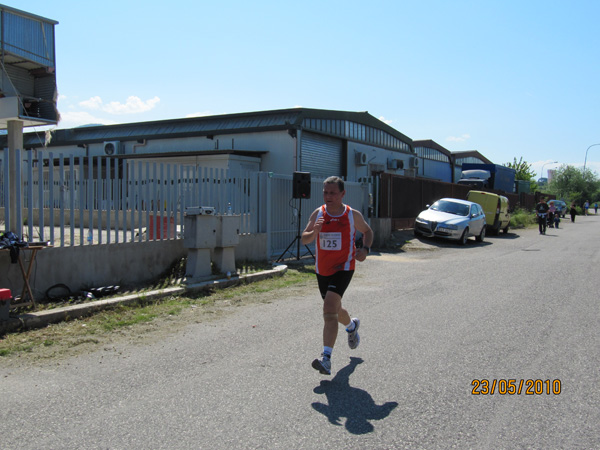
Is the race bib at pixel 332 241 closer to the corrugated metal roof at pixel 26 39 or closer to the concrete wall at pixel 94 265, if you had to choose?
the concrete wall at pixel 94 265

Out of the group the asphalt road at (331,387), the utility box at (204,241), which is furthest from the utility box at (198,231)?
the asphalt road at (331,387)

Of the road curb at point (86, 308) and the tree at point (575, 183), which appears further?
the tree at point (575, 183)

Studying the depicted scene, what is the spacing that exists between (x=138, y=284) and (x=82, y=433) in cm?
538

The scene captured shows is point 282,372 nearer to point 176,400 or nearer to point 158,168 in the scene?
point 176,400

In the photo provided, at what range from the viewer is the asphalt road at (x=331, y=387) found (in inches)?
131

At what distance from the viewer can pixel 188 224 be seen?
9.19 m

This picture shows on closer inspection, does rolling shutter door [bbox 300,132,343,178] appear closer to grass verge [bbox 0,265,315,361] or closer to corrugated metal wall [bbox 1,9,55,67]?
corrugated metal wall [bbox 1,9,55,67]

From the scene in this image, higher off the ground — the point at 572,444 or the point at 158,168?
the point at 158,168

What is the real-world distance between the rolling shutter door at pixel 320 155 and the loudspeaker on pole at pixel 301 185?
9.07 meters

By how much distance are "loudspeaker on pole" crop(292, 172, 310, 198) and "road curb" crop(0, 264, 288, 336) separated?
11.5 ft

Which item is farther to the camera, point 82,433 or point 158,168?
point 158,168

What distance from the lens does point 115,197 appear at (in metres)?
8.39

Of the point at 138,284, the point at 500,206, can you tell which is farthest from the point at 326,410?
the point at 500,206

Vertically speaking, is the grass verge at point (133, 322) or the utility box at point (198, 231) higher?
the utility box at point (198, 231)
